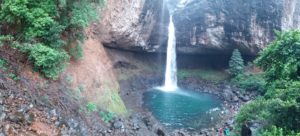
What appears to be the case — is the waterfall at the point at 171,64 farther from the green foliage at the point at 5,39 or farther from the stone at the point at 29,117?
the stone at the point at 29,117

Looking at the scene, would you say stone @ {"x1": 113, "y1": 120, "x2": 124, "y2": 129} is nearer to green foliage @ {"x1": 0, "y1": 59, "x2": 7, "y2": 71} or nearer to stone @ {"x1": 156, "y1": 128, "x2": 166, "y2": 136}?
stone @ {"x1": 156, "y1": 128, "x2": 166, "y2": 136}

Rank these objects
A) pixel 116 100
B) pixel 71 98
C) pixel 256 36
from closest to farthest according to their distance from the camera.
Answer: pixel 71 98 < pixel 116 100 < pixel 256 36

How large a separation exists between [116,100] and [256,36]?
16.0 meters

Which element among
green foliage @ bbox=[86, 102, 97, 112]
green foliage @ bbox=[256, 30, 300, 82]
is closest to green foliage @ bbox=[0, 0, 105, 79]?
green foliage @ bbox=[86, 102, 97, 112]

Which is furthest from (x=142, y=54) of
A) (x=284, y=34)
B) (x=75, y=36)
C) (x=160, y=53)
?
(x=284, y=34)

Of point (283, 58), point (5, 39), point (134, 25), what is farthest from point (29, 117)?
point (134, 25)

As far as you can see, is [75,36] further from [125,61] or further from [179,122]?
[125,61]

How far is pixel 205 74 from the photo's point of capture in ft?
104

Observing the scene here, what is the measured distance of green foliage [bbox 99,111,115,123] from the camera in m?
15.1

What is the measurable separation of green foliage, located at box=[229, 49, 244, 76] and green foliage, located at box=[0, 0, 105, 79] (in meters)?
18.3

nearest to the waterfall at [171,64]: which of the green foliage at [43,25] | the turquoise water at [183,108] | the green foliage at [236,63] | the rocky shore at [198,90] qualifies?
the rocky shore at [198,90]

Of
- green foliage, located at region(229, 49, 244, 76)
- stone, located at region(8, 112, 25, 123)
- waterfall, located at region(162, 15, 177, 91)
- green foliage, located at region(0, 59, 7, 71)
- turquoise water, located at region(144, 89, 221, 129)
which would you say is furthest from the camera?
waterfall, located at region(162, 15, 177, 91)

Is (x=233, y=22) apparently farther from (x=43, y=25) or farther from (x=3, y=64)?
(x=3, y=64)

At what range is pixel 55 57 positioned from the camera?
12.5 meters
